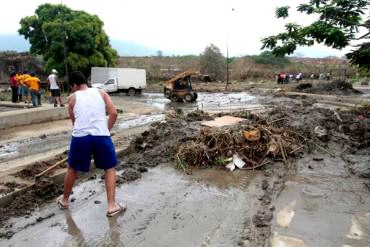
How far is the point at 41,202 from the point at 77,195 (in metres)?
0.54

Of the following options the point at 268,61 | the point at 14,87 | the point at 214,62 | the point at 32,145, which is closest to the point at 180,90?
the point at 14,87

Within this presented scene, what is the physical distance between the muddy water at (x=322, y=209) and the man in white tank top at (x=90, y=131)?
2211 mm

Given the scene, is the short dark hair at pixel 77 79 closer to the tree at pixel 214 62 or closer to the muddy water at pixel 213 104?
the muddy water at pixel 213 104

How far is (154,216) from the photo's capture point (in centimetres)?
538

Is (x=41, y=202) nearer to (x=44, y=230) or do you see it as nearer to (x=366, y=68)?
(x=44, y=230)

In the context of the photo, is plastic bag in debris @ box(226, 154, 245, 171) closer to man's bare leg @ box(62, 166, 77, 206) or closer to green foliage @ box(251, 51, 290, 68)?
man's bare leg @ box(62, 166, 77, 206)

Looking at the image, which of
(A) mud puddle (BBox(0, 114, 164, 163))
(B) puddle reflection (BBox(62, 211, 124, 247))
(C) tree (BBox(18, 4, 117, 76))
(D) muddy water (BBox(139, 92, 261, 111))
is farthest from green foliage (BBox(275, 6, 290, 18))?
(C) tree (BBox(18, 4, 117, 76))

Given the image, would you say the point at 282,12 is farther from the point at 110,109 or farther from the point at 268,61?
the point at 268,61

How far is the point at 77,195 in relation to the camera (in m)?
6.19

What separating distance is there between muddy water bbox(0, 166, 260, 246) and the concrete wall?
24.2ft

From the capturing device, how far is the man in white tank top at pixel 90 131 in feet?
Answer: 16.5

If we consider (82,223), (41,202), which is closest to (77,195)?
(41,202)

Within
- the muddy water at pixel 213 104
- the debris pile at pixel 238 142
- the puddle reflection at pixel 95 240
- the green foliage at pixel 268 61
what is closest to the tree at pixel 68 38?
the muddy water at pixel 213 104

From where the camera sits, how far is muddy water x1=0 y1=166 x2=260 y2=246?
4652 millimetres
